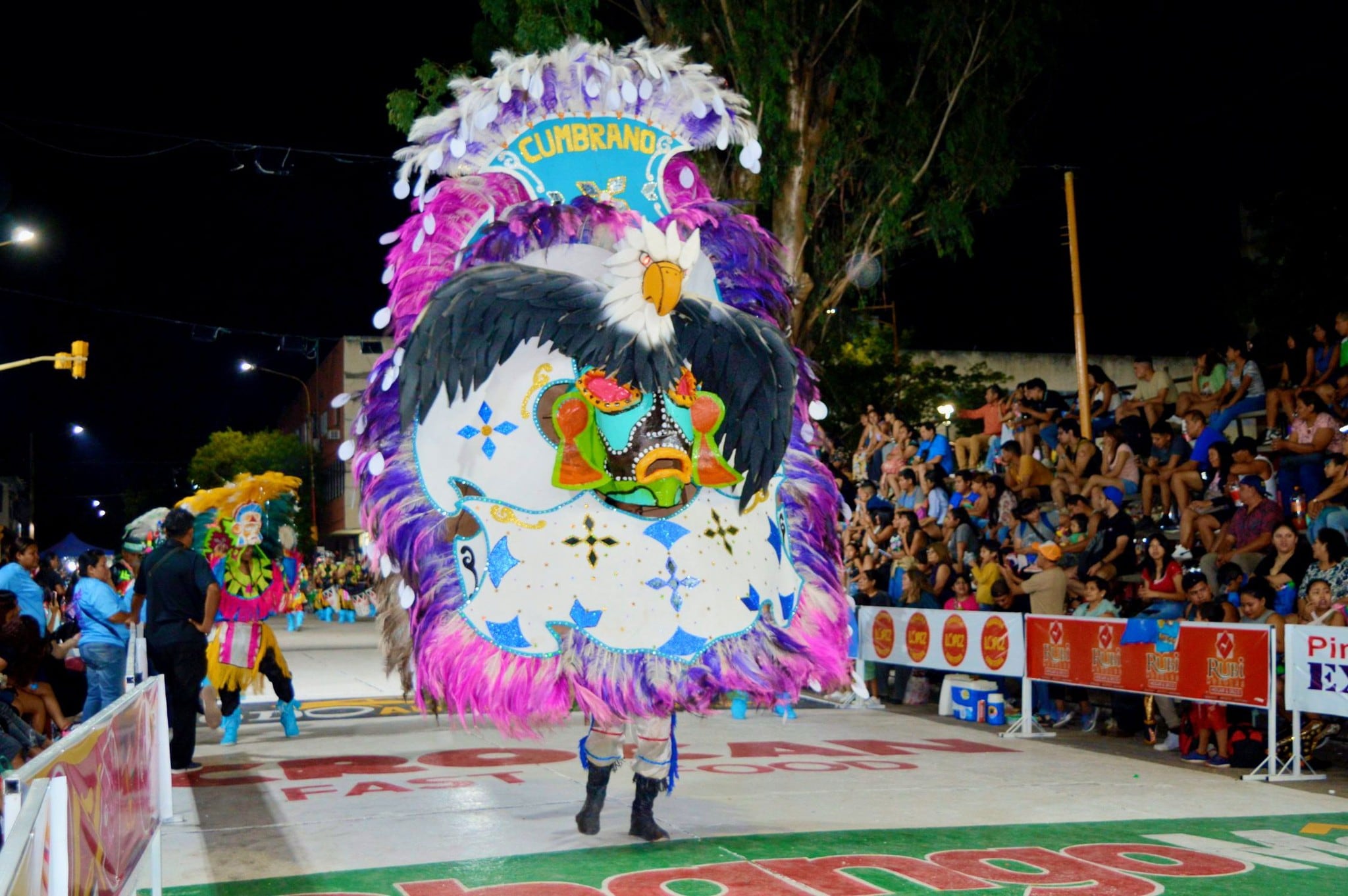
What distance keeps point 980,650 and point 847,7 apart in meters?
7.09

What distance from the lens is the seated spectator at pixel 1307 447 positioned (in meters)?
10.7

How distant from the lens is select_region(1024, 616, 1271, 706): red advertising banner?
849cm

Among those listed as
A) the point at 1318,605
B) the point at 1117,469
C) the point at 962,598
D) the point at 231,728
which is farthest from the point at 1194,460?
the point at 231,728

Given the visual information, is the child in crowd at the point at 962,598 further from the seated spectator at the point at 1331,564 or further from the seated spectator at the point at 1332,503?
the seated spectator at the point at 1331,564

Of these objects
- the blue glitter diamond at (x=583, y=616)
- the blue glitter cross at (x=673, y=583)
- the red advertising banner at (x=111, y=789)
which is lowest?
the red advertising banner at (x=111, y=789)

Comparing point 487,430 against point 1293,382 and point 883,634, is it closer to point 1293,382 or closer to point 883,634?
point 883,634

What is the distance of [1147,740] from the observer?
32.3ft

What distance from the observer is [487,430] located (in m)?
5.76

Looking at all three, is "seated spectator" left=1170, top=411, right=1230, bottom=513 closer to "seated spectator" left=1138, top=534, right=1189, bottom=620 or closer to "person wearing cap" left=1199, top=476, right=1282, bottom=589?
"person wearing cap" left=1199, top=476, right=1282, bottom=589

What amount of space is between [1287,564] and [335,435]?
5394cm

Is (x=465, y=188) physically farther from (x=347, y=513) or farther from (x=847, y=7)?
(x=347, y=513)

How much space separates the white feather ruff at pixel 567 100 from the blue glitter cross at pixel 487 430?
1097 millimetres

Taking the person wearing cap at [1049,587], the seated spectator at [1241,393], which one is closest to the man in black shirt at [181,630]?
the person wearing cap at [1049,587]

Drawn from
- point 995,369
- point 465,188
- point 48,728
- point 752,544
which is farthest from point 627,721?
point 995,369
